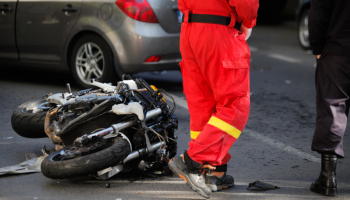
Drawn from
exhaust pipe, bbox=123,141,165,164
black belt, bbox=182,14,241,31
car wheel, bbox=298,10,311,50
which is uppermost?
black belt, bbox=182,14,241,31

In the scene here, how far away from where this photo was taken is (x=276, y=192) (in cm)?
343

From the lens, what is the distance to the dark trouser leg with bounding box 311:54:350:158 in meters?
3.30

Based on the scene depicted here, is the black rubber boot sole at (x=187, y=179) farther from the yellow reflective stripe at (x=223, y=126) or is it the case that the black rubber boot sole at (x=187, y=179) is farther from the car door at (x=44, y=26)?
the car door at (x=44, y=26)

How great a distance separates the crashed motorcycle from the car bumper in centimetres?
216

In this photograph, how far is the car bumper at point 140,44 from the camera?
6.14 meters

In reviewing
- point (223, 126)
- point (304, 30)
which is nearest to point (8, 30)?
point (223, 126)

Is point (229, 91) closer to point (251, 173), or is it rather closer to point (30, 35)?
point (251, 173)

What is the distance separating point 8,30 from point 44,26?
25.1 inches

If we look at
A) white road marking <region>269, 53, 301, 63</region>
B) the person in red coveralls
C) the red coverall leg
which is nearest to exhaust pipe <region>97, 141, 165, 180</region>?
the person in red coveralls

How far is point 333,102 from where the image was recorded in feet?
10.9

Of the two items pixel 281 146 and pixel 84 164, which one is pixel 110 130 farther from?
pixel 281 146

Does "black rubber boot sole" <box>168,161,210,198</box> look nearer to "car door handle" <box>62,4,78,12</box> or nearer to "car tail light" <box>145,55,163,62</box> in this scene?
"car tail light" <box>145,55,163,62</box>

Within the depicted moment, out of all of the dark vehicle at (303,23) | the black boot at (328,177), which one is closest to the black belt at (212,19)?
the black boot at (328,177)

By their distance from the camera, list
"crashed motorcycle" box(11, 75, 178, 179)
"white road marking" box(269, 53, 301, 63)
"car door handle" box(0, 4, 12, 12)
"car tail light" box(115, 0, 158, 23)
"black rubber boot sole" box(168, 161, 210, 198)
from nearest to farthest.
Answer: "black rubber boot sole" box(168, 161, 210, 198), "crashed motorcycle" box(11, 75, 178, 179), "car tail light" box(115, 0, 158, 23), "car door handle" box(0, 4, 12, 12), "white road marking" box(269, 53, 301, 63)
